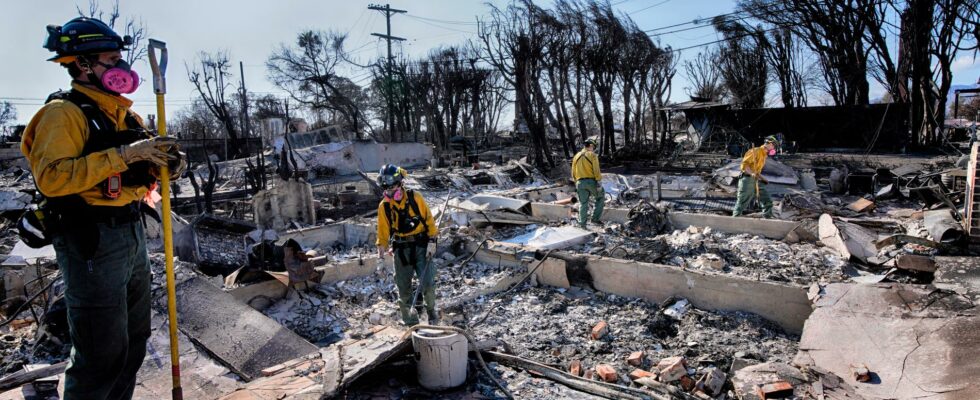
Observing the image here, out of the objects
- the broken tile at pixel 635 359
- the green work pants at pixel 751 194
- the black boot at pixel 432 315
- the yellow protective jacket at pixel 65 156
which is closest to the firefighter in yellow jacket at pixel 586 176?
the green work pants at pixel 751 194

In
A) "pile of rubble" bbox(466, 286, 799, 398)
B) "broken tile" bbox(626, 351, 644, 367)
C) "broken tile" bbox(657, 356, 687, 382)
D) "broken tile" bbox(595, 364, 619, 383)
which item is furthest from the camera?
"broken tile" bbox(626, 351, 644, 367)

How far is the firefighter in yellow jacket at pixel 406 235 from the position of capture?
561 centimetres

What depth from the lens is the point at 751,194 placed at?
9.68m

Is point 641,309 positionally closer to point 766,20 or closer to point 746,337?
point 746,337

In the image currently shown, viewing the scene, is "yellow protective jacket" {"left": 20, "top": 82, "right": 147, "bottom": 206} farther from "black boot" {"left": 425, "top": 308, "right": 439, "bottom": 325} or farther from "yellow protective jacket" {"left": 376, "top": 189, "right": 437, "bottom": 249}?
"black boot" {"left": 425, "top": 308, "right": 439, "bottom": 325}

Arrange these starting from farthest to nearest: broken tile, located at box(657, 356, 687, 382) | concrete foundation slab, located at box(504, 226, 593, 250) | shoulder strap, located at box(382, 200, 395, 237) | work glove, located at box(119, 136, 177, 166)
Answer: concrete foundation slab, located at box(504, 226, 593, 250) → shoulder strap, located at box(382, 200, 395, 237) → broken tile, located at box(657, 356, 687, 382) → work glove, located at box(119, 136, 177, 166)

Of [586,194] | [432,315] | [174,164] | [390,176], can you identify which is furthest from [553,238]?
[174,164]

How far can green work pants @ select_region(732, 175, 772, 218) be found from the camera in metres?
9.62

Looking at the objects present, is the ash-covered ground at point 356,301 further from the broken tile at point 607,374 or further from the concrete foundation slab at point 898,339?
the concrete foundation slab at point 898,339

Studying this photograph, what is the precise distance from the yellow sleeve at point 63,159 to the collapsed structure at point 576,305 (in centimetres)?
150

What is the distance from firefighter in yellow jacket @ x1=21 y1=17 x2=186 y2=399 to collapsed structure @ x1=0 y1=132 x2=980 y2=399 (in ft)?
3.05

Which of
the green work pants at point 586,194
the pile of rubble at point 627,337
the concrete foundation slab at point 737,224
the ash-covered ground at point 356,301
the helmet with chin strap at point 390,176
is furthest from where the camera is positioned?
the green work pants at point 586,194

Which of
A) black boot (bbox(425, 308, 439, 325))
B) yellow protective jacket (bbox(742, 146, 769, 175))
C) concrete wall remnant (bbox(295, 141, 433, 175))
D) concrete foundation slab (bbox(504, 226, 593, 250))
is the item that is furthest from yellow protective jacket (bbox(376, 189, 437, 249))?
concrete wall remnant (bbox(295, 141, 433, 175))

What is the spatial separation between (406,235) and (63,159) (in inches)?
143
